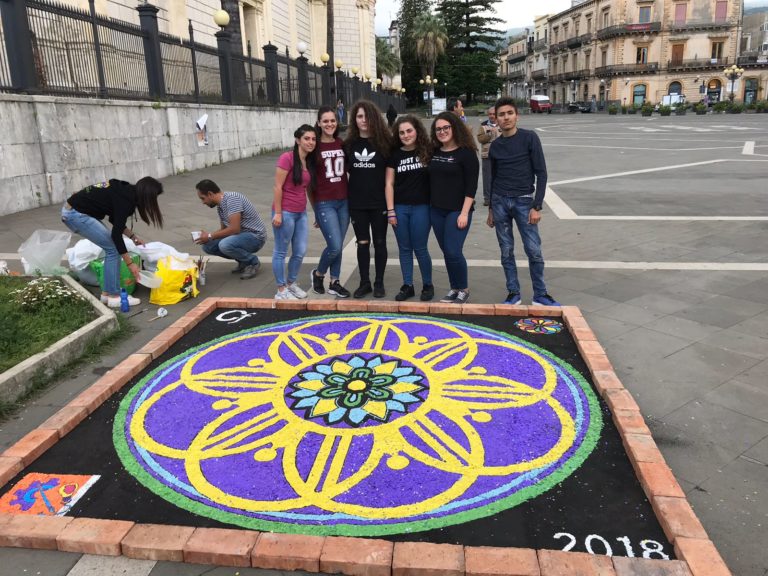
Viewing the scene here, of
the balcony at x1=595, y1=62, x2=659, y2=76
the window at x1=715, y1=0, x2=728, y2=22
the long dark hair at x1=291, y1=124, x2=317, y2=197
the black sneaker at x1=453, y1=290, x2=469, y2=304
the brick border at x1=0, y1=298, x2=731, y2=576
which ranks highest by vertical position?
the window at x1=715, y1=0, x2=728, y2=22

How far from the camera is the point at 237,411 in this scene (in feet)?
12.1

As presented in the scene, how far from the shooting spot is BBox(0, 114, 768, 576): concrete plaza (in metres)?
2.84

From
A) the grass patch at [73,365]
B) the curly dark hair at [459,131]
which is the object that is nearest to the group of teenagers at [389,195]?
the curly dark hair at [459,131]

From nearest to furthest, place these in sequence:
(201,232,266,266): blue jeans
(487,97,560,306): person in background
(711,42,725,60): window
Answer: (487,97,560,306): person in background → (201,232,266,266): blue jeans → (711,42,725,60): window

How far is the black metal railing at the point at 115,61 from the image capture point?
32.5 feet

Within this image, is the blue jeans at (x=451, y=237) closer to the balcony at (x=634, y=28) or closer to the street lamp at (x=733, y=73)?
the street lamp at (x=733, y=73)

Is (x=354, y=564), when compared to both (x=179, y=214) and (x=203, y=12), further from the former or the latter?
(x=203, y=12)

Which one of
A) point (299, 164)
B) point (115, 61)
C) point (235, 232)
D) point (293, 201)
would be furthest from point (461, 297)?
point (115, 61)

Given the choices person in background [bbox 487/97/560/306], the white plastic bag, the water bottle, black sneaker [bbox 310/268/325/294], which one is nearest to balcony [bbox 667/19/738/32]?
person in background [bbox 487/97/560/306]

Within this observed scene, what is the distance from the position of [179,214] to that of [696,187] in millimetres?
10379

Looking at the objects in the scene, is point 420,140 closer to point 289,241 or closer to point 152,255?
point 289,241

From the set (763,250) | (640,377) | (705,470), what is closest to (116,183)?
(640,377)

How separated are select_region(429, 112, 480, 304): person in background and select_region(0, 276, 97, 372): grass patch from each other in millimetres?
3286

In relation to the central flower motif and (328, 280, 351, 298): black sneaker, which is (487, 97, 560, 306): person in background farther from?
the central flower motif
